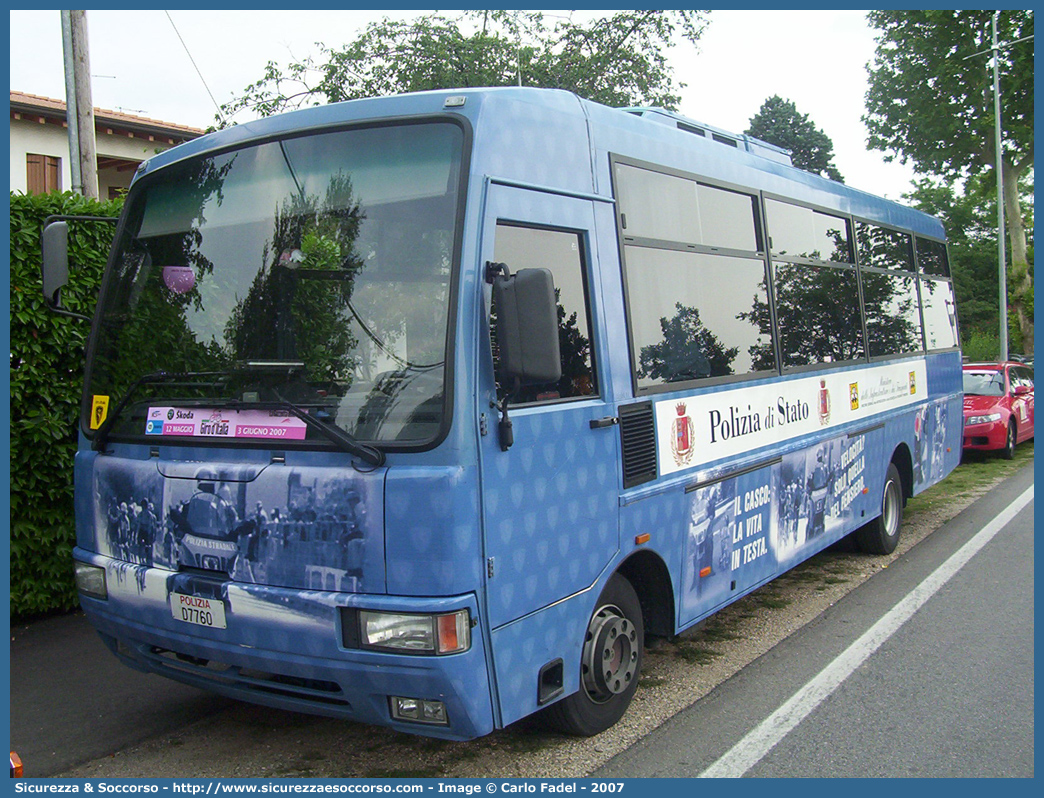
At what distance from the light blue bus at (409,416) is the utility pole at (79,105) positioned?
4547 millimetres

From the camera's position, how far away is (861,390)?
7.94m

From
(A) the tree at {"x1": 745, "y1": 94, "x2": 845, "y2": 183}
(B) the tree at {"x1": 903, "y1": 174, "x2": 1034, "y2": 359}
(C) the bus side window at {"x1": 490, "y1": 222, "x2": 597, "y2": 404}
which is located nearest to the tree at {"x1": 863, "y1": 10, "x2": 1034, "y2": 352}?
(B) the tree at {"x1": 903, "y1": 174, "x2": 1034, "y2": 359}

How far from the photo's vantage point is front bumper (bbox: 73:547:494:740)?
11.9 feet

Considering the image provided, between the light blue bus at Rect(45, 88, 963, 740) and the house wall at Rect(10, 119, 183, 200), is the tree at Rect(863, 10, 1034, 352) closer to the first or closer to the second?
the house wall at Rect(10, 119, 183, 200)

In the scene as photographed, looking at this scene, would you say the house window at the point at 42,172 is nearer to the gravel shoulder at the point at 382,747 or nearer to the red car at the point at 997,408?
the gravel shoulder at the point at 382,747

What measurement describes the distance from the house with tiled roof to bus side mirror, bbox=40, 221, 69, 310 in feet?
48.7

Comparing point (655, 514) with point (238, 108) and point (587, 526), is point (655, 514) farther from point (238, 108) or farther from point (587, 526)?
point (238, 108)

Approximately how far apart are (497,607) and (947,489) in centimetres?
1079

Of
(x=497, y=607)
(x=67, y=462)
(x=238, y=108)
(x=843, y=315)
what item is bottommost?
(x=497, y=607)

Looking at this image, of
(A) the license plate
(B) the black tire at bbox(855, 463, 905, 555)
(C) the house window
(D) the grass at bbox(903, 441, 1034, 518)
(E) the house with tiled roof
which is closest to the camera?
(A) the license plate

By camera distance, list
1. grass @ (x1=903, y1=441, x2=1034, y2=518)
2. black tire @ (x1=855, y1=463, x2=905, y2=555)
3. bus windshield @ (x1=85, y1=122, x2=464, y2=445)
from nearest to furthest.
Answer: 1. bus windshield @ (x1=85, y1=122, x2=464, y2=445)
2. black tire @ (x1=855, y1=463, x2=905, y2=555)
3. grass @ (x1=903, y1=441, x2=1034, y2=518)

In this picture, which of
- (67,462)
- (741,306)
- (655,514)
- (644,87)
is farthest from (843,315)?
(644,87)

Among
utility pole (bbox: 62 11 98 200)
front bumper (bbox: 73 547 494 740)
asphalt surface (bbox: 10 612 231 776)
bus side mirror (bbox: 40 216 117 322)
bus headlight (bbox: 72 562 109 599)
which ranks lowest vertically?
asphalt surface (bbox: 10 612 231 776)

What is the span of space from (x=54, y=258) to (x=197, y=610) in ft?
6.32
